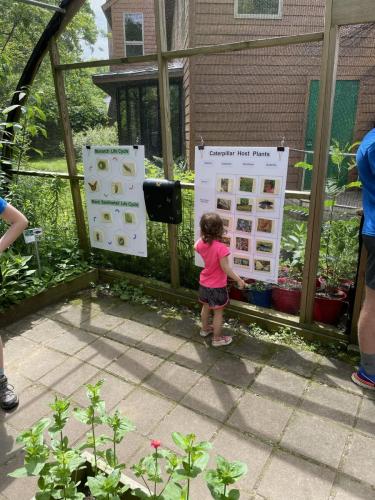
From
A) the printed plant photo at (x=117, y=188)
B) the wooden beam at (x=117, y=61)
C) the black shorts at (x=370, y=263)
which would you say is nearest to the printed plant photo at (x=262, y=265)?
the black shorts at (x=370, y=263)

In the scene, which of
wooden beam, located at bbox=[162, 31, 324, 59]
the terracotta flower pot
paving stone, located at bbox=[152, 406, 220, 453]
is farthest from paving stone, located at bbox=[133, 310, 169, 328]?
wooden beam, located at bbox=[162, 31, 324, 59]

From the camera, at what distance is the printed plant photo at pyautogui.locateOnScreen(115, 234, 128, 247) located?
13.4ft

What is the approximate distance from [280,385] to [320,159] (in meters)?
1.66

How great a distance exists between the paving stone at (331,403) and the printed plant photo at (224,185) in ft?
5.46

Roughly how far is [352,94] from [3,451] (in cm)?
323

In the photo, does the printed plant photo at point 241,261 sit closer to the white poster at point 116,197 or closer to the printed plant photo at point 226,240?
the printed plant photo at point 226,240

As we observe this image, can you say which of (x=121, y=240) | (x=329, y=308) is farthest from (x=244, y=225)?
(x=121, y=240)

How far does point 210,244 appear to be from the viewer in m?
3.05

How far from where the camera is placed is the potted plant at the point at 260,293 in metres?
3.50

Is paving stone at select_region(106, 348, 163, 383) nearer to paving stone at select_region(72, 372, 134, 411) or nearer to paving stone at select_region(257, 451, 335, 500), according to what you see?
paving stone at select_region(72, 372, 134, 411)

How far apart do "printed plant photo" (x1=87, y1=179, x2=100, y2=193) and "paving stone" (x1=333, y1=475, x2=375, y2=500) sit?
3.31 meters

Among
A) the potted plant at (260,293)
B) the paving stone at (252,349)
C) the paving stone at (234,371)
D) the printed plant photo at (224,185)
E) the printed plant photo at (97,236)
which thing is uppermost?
the printed plant photo at (224,185)

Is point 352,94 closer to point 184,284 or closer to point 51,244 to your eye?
point 184,284

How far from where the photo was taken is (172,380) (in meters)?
2.79
